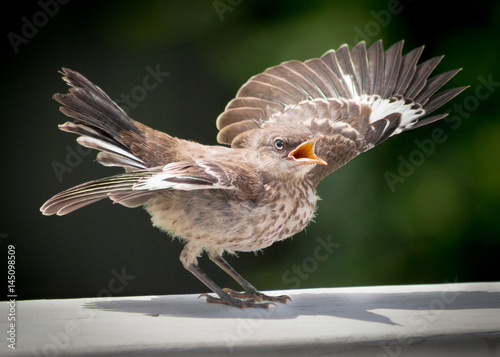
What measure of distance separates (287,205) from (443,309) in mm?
658

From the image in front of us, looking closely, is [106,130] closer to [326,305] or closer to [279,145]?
[279,145]

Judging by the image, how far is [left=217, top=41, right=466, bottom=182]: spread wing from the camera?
3.13m

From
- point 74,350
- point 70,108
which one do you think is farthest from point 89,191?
point 74,350

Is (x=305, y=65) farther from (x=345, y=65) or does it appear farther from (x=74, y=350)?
(x=74, y=350)

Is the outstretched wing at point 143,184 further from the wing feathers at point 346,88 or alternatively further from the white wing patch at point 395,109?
the white wing patch at point 395,109
